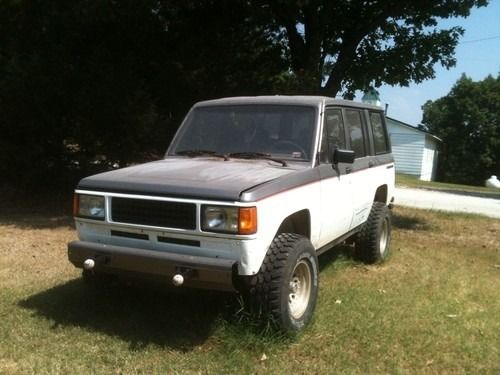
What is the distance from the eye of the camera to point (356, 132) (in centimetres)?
587

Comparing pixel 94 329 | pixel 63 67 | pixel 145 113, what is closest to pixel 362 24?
pixel 145 113

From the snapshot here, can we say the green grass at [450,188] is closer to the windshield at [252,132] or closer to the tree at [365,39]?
the tree at [365,39]

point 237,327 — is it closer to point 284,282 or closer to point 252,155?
point 284,282

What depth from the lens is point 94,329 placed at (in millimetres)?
4223

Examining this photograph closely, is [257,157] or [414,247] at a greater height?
[257,157]

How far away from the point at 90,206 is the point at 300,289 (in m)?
1.86

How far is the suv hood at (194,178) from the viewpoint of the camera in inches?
146

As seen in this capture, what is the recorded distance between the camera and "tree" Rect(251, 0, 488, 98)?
10328 mm

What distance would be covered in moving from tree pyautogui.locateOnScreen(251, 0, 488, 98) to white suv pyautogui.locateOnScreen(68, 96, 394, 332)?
5.47 m

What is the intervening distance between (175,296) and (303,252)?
1.47m

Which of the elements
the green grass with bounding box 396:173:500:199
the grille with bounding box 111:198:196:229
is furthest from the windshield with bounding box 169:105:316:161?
the green grass with bounding box 396:173:500:199

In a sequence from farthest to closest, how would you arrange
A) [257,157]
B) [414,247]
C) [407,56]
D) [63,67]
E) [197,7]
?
[407,56]
[197,7]
[63,67]
[414,247]
[257,157]

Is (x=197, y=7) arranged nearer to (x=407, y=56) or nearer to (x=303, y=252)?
(x=407, y=56)

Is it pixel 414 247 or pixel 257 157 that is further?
pixel 414 247
